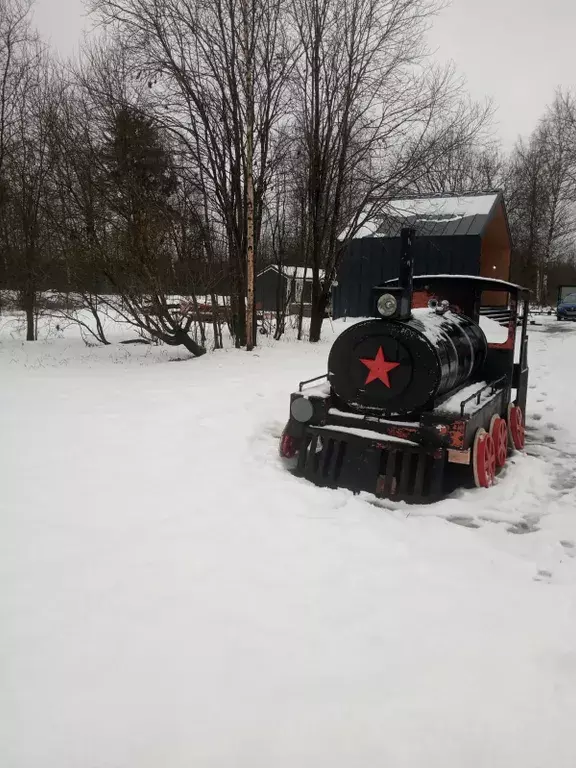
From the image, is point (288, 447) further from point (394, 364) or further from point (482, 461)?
point (482, 461)

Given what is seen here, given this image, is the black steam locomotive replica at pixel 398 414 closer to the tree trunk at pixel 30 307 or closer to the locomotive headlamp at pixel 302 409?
the locomotive headlamp at pixel 302 409

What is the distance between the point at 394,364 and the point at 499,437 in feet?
5.61

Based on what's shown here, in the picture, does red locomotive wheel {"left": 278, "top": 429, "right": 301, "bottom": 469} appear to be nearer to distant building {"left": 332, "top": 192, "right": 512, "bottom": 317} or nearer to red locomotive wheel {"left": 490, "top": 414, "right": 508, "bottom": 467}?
red locomotive wheel {"left": 490, "top": 414, "right": 508, "bottom": 467}

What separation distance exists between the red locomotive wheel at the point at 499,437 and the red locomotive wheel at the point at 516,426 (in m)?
0.66

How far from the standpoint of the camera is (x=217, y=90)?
1124 centimetres

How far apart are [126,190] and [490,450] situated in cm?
939

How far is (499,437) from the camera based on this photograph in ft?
17.6

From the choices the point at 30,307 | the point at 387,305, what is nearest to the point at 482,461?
the point at 387,305

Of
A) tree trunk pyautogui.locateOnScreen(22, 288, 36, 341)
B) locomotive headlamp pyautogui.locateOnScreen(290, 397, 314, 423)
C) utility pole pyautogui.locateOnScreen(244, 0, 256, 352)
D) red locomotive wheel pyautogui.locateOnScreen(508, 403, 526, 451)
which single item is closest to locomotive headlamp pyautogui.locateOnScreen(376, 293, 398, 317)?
locomotive headlamp pyautogui.locateOnScreen(290, 397, 314, 423)

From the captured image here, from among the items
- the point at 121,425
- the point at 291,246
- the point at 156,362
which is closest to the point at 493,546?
the point at 121,425

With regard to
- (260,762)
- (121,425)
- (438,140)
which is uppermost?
(438,140)

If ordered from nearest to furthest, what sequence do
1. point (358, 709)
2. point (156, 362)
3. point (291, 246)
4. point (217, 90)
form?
1. point (358, 709)
2. point (156, 362)
3. point (217, 90)
4. point (291, 246)

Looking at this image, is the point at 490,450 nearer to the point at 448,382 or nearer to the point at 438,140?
the point at 448,382

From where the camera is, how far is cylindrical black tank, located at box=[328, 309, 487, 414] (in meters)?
4.43
